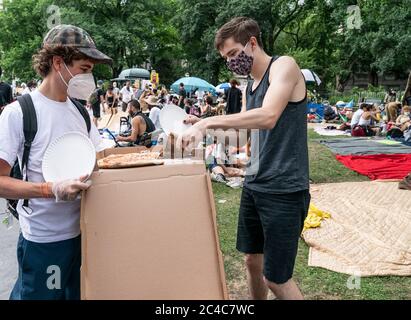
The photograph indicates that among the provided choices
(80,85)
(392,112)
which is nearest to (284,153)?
(80,85)

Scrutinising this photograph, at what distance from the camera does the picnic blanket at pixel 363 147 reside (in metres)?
9.67

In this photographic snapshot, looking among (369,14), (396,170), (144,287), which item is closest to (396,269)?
(144,287)

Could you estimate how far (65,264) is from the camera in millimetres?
1813

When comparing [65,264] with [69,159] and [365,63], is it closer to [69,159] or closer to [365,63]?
[69,159]

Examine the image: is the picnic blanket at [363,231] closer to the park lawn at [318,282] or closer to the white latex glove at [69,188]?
the park lawn at [318,282]

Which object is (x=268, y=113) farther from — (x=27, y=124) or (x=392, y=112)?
(x=392, y=112)

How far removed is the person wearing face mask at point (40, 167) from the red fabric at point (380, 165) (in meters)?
6.95

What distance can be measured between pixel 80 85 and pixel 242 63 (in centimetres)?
90

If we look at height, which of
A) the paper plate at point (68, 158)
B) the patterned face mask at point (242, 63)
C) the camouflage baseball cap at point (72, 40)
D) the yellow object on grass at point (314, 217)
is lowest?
the yellow object on grass at point (314, 217)

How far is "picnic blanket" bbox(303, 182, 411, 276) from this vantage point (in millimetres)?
4035

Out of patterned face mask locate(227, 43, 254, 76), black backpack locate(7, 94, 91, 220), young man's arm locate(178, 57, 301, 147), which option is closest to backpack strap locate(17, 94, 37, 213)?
black backpack locate(7, 94, 91, 220)

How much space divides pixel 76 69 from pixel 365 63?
4009 cm

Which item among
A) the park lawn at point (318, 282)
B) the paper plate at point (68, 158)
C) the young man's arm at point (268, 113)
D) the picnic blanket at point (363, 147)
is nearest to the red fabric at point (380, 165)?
the picnic blanket at point (363, 147)

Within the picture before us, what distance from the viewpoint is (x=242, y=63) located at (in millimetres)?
2350
